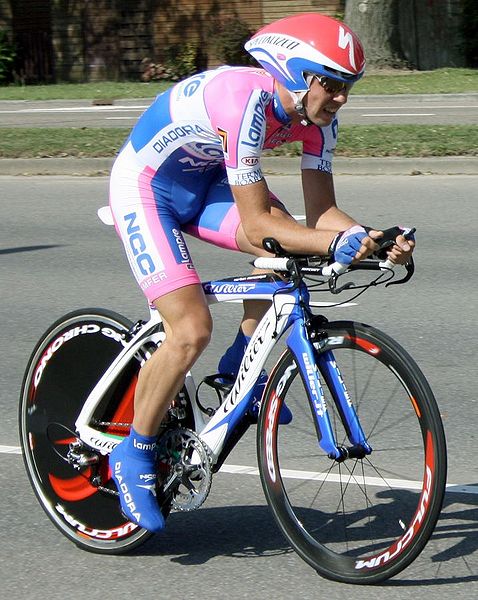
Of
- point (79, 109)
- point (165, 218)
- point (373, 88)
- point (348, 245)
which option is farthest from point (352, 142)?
point (348, 245)

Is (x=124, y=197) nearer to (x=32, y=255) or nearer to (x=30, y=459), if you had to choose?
(x=30, y=459)

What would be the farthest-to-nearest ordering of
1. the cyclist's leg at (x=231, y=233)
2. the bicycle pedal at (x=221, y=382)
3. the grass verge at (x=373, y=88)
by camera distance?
the grass verge at (x=373, y=88) < the bicycle pedal at (x=221, y=382) < the cyclist's leg at (x=231, y=233)

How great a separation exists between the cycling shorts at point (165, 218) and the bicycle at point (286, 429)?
Answer: 0.53 feet

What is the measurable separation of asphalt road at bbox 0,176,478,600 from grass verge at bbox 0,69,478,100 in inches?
430

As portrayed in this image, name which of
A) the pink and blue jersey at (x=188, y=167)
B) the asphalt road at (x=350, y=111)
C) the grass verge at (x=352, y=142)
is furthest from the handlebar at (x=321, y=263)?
the asphalt road at (x=350, y=111)

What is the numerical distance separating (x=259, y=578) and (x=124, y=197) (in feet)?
4.58

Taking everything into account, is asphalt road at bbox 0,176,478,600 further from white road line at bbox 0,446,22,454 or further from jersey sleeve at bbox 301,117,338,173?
jersey sleeve at bbox 301,117,338,173

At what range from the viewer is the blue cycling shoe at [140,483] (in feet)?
13.9

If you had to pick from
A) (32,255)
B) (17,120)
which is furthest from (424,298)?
(17,120)

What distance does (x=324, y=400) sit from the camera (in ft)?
13.0

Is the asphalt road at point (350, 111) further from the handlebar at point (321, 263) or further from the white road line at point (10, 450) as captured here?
the handlebar at point (321, 263)

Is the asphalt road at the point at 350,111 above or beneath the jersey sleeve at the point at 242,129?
beneath

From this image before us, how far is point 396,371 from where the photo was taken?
3822 millimetres

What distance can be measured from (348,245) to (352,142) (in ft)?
35.2
